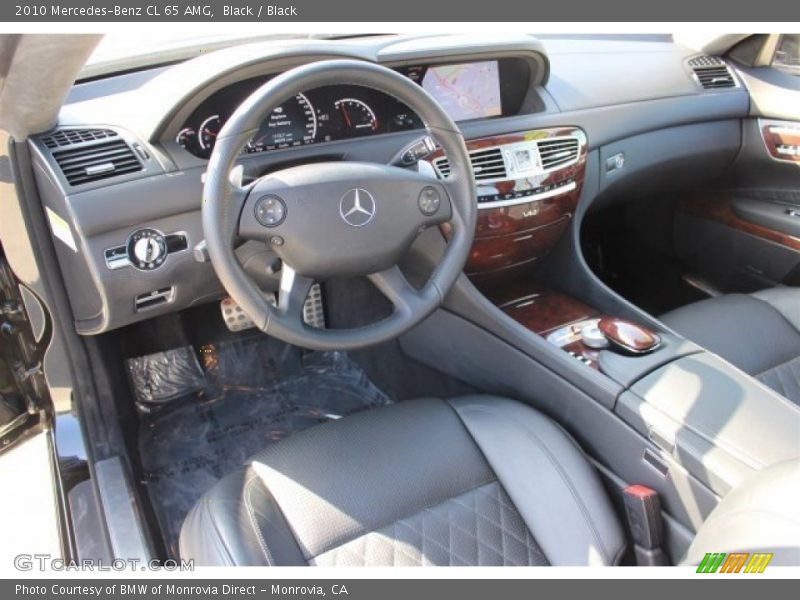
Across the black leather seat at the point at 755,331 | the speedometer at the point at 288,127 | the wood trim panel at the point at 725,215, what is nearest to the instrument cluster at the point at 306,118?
the speedometer at the point at 288,127

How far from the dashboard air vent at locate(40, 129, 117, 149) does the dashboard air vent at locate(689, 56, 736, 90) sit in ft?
6.13

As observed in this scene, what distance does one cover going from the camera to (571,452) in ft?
4.60

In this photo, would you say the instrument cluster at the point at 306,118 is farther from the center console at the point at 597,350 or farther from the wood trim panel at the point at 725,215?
the wood trim panel at the point at 725,215

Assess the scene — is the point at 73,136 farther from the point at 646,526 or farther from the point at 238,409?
the point at 646,526

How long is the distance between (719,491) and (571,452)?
27cm

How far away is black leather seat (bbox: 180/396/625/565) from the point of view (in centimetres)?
121

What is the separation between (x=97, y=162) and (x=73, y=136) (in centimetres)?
9

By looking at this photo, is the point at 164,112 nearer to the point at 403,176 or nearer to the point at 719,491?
the point at 403,176

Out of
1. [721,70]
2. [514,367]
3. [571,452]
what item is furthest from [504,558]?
[721,70]

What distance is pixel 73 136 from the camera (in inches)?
59.1

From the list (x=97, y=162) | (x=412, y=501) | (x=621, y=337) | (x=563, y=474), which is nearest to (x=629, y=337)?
(x=621, y=337)

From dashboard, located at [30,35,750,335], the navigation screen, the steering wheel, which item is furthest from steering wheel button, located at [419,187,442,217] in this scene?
the navigation screen

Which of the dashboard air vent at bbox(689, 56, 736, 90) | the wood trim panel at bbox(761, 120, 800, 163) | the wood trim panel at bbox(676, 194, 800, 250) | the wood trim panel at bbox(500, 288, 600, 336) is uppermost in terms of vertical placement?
the dashboard air vent at bbox(689, 56, 736, 90)

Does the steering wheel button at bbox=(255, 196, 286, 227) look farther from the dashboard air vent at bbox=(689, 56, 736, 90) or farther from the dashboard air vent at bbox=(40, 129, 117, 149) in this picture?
the dashboard air vent at bbox=(689, 56, 736, 90)
